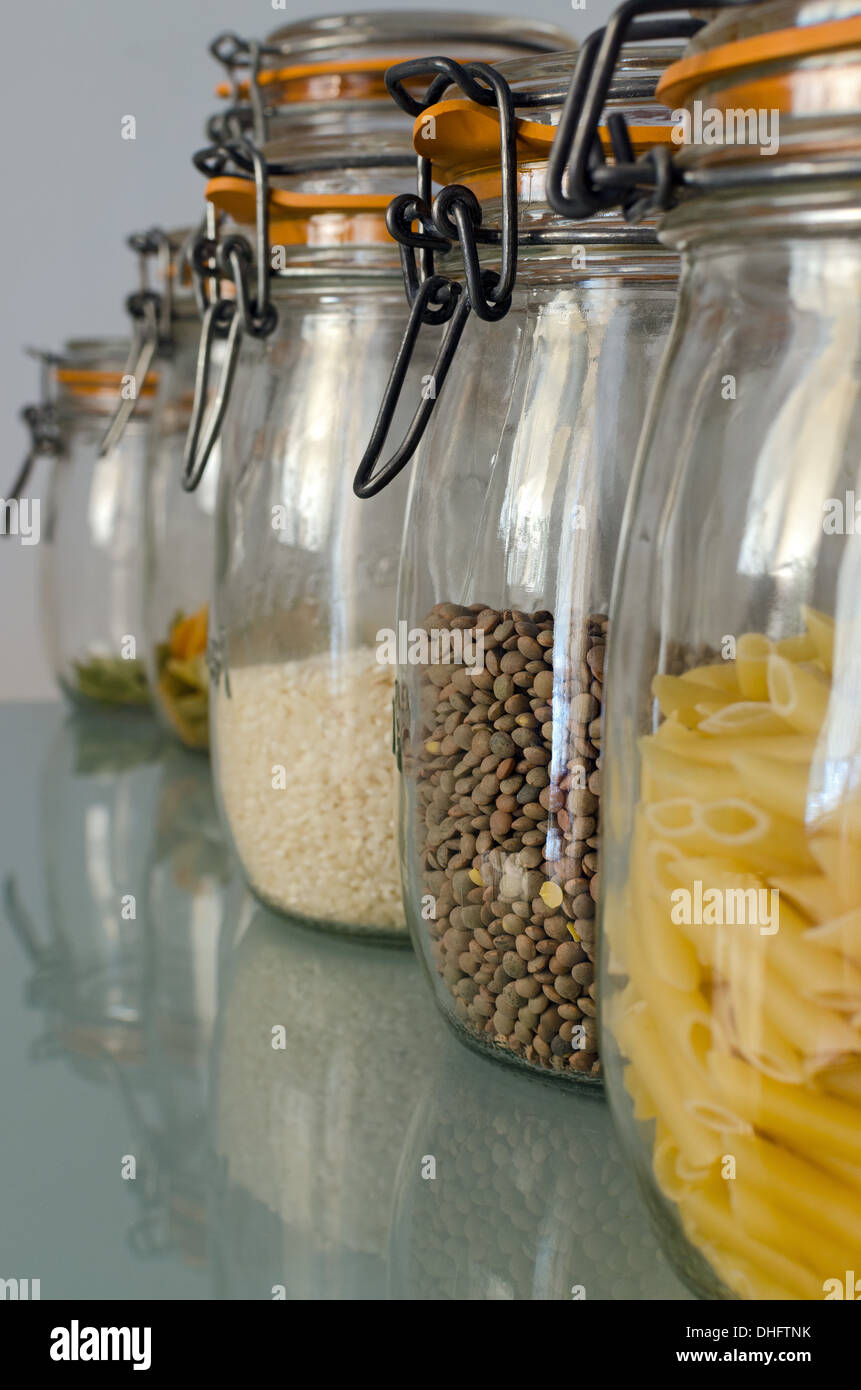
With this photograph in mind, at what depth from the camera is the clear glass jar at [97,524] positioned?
1127 mm

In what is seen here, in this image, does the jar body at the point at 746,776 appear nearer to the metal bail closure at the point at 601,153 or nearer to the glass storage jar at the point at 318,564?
the metal bail closure at the point at 601,153

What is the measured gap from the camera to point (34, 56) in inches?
61.7

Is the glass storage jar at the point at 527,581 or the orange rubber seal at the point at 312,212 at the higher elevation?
the orange rubber seal at the point at 312,212

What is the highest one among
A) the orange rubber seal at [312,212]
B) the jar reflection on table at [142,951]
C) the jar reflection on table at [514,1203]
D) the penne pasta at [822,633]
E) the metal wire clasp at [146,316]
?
the metal wire clasp at [146,316]

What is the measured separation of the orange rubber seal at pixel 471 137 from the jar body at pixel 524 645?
40mm

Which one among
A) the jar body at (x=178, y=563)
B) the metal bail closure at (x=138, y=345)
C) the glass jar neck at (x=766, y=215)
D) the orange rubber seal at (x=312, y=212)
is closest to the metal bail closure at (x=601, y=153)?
the glass jar neck at (x=766, y=215)

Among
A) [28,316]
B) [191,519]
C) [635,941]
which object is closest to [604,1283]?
[635,941]

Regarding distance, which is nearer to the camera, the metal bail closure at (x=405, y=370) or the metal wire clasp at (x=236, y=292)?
the metal bail closure at (x=405, y=370)

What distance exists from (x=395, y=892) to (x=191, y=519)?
1.48 feet

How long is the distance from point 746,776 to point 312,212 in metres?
0.33

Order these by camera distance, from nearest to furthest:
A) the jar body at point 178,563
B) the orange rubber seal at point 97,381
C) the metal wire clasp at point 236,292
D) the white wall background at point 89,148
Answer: the metal wire clasp at point 236,292 → the jar body at point 178,563 → the orange rubber seal at point 97,381 → the white wall background at point 89,148

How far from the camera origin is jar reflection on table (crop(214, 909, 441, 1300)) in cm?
40

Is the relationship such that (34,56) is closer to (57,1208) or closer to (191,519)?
(191,519)
